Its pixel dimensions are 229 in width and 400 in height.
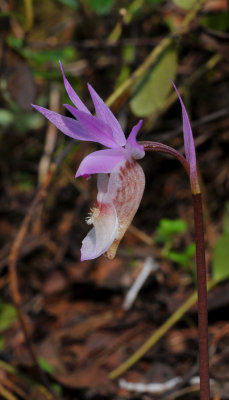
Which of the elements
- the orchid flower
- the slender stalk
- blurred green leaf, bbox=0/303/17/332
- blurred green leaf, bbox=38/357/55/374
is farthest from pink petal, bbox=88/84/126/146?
blurred green leaf, bbox=0/303/17/332

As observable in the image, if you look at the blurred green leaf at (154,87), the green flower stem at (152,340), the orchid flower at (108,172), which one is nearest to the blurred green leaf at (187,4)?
the blurred green leaf at (154,87)

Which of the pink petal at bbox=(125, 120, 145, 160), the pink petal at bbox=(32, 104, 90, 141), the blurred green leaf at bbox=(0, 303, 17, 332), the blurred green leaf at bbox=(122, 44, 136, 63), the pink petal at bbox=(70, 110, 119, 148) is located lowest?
the pink petal at bbox=(125, 120, 145, 160)

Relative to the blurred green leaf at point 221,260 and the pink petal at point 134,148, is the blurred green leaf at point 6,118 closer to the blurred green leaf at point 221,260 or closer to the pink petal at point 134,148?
the blurred green leaf at point 221,260

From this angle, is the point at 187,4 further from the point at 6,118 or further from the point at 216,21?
the point at 6,118

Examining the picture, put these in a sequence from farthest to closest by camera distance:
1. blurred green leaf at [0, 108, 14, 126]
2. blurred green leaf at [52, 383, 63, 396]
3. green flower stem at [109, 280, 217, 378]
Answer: blurred green leaf at [0, 108, 14, 126], green flower stem at [109, 280, 217, 378], blurred green leaf at [52, 383, 63, 396]

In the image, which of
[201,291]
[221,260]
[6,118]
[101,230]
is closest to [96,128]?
[101,230]

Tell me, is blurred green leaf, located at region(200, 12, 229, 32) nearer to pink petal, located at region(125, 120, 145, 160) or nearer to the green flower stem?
the green flower stem

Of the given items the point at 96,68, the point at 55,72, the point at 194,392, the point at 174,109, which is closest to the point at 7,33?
the point at 55,72
